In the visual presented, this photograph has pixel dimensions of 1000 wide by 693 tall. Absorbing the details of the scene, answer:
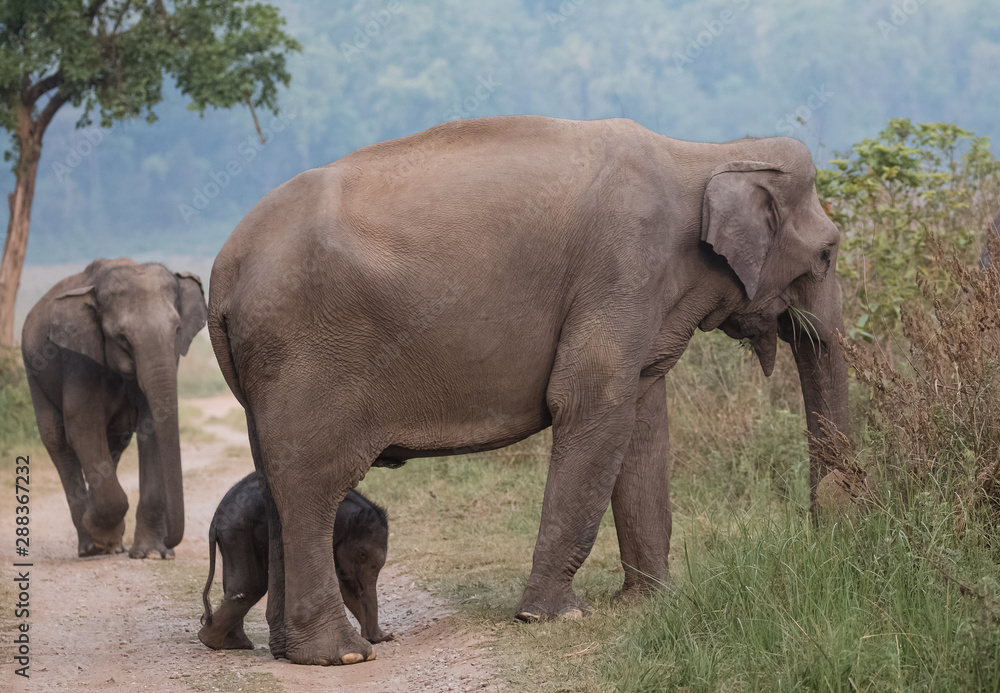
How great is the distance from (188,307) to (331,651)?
512cm

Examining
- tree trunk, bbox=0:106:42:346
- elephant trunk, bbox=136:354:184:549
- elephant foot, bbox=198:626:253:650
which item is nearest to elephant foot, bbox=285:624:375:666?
elephant foot, bbox=198:626:253:650

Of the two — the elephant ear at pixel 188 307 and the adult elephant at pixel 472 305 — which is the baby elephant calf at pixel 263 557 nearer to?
the adult elephant at pixel 472 305

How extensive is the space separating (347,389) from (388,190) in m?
0.92

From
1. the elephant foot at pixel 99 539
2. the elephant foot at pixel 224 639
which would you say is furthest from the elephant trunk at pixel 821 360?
the elephant foot at pixel 99 539

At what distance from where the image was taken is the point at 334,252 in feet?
15.3

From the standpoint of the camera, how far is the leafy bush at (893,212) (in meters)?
8.38

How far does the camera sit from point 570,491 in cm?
496

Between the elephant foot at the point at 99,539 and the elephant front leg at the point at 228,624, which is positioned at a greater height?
the elephant front leg at the point at 228,624

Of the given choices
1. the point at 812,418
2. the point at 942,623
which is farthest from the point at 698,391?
the point at 942,623

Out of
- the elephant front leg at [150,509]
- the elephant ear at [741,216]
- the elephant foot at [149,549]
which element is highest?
the elephant ear at [741,216]

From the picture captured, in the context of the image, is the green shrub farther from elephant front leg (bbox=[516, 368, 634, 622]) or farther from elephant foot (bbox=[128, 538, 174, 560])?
elephant front leg (bbox=[516, 368, 634, 622])

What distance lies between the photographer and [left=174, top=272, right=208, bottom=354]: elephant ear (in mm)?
9117

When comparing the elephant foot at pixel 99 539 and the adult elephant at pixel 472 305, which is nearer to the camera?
the adult elephant at pixel 472 305

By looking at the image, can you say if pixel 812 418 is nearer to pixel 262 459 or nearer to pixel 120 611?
pixel 262 459
